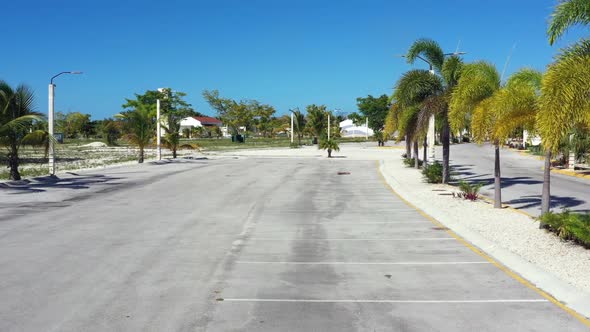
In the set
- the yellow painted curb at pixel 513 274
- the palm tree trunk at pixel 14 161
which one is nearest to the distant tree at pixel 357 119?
the palm tree trunk at pixel 14 161

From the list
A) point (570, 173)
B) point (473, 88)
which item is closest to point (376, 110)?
point (570, 173)

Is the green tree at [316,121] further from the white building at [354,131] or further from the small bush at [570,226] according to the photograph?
the small bush at [570,226]

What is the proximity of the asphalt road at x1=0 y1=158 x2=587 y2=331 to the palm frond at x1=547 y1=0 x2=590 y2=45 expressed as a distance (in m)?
4.62

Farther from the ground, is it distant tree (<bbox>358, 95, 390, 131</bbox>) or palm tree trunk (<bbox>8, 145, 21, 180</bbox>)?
distant tree (<bbox>358, 95, 390, 131</bbox>)

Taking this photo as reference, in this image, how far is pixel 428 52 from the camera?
23.7 m

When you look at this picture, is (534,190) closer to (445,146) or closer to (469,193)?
(445,146)

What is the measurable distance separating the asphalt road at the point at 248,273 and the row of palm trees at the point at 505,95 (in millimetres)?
2894

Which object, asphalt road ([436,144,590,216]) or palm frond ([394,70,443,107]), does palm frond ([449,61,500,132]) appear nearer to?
asphalt road ([436,144,590,216])

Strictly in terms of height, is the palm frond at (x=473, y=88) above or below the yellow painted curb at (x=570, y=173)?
above

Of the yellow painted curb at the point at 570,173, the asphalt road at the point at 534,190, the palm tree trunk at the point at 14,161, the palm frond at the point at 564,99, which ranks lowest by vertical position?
the asphalt road at the point at 534,190

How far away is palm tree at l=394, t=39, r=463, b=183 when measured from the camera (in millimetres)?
22703

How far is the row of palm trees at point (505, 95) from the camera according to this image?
10.7 meters

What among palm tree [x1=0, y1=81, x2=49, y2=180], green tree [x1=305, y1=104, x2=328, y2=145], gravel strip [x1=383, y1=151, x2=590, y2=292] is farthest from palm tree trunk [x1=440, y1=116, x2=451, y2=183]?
green tree [x1=305, y1=104, x2=328, y2=145]

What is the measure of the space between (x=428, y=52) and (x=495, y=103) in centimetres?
997
